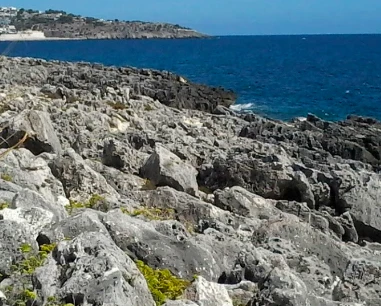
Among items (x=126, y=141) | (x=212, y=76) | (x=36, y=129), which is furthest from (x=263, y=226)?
(x=212, y=76)

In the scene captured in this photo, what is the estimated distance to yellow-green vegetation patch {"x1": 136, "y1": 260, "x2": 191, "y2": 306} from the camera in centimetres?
724

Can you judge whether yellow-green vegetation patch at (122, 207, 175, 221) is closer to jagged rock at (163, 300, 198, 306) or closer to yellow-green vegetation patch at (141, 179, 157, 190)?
yellow-green vegetation patch at (141, 179, 157, 190)

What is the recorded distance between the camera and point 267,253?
9.40m

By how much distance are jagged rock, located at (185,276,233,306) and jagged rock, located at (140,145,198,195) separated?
7.71m

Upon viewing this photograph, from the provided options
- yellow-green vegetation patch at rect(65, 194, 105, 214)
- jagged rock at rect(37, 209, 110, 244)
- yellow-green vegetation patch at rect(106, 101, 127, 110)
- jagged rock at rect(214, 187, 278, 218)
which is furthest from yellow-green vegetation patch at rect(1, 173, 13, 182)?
yellow-green vegetation patch at rect(106, 101, 127, 110)

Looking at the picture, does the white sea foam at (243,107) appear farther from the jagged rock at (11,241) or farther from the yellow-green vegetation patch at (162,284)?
the jagged rock at (11,241)

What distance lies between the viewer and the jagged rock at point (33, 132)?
50.4 feet

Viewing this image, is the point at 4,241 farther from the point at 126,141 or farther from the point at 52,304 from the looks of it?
the point at 126,141

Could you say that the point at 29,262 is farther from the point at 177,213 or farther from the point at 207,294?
the point at 177,213

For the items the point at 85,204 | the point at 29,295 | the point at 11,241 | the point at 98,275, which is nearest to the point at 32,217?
the point at 11,241

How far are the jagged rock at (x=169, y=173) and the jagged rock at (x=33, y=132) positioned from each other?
2.33 m

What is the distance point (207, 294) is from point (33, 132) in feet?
30.3

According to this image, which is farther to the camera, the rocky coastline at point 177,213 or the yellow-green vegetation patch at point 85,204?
the yellow-green vegetation patch at point 85,204

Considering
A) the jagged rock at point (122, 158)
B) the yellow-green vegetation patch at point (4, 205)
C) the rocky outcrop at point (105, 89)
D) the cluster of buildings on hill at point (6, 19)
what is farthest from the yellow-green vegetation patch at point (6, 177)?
the rocky outcrop at point (105, 89)
